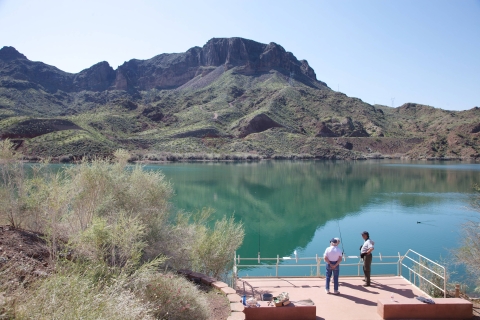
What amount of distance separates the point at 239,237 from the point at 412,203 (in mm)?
29153

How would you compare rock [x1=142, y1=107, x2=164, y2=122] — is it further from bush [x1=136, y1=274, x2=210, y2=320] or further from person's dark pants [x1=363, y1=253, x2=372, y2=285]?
bush [x1=136, y1=274, x2=210, y2=320]

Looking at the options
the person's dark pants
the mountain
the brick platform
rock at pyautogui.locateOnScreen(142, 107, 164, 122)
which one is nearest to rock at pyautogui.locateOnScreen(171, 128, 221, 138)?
the mountain

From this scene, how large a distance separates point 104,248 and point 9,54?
21085cm

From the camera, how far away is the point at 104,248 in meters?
7.34

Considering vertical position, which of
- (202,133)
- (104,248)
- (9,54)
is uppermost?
(9,54)

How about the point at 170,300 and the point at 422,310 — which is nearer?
the point at 170,300

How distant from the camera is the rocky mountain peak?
175400 mm

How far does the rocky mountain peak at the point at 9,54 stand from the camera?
175 meters

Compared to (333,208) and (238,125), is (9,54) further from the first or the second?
(333,208)

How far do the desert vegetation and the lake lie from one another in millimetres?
6529

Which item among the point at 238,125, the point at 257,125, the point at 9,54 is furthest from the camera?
the point at 9,54

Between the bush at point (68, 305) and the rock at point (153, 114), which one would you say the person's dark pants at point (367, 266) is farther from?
the rock at point (153, 114)

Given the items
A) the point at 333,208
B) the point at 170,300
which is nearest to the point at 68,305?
the point at 170,300

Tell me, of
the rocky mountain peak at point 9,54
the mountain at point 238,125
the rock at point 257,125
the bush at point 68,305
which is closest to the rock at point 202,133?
the mountain at point 238,125
